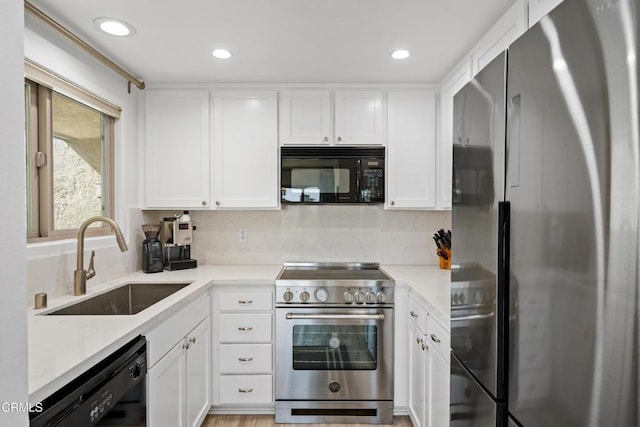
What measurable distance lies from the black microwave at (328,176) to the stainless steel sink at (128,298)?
3.31 ft

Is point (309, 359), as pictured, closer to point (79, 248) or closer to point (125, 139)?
point (79, 248)

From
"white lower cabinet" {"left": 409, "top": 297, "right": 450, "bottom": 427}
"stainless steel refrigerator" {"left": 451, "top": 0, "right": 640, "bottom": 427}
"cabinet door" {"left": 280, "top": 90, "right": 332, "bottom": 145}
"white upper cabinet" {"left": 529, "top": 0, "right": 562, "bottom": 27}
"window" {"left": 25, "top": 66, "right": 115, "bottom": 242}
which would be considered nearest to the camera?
"stainless steel refrigerator" {"left": 451, "top": 0, "right": 640, "bottom": 427}

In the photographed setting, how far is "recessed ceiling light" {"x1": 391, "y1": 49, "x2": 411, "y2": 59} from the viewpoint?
2199 mm

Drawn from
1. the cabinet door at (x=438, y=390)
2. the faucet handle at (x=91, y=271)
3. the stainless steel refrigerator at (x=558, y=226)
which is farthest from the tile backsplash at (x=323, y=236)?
the stainless steel refrigerator at (x=558, y=226)

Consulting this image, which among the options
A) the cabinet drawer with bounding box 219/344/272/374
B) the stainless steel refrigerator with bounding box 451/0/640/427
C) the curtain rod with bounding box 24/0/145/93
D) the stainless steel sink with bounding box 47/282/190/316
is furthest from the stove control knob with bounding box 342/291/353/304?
the curtain rod with bounding box 24/0/145/93

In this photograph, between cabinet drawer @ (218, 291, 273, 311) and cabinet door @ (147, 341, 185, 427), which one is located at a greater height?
cabinet drawer @ (218, 291, 273, 311)

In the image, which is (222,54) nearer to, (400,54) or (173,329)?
(400,54)

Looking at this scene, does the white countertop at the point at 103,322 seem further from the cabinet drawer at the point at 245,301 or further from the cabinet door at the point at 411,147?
the cabinet door at the point at 411,147

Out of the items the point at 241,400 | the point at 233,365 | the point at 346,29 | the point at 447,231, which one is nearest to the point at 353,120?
the point at 346,29

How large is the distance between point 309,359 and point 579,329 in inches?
79.1

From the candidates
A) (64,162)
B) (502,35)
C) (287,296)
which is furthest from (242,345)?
(502,35)

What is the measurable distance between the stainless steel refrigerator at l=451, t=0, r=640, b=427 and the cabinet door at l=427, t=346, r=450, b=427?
484 millimetres

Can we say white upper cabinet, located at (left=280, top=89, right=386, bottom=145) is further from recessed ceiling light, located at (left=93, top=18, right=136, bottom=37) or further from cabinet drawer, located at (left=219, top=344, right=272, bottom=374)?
cabinet drawer, located at (left=219, top=344, right=272, bottom=374)

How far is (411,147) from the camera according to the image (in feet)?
9.07
